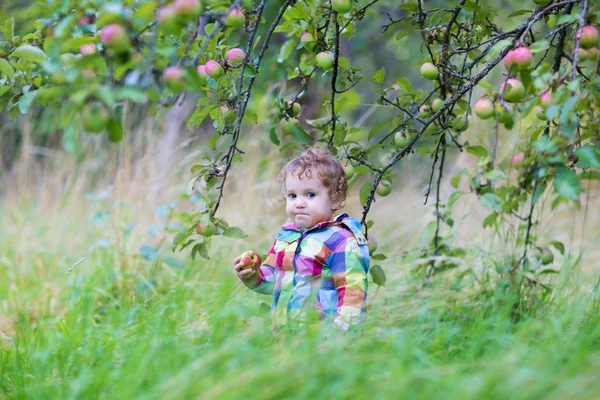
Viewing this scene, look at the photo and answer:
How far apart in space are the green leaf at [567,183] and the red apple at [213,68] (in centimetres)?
96

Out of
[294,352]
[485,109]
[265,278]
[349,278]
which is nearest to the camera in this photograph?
[294,352]

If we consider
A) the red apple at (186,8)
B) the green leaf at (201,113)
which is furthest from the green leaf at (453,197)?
the red apple at (186,8)

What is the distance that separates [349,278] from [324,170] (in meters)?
0.36

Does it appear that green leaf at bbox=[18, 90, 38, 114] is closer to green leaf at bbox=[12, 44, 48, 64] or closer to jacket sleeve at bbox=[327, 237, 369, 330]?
green leaf at bbox=[12, 44, 48, 64]

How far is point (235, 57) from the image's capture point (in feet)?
6.57

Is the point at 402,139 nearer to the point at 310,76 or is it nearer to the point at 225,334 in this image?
the point at 310,76

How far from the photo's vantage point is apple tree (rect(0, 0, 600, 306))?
4.25ft

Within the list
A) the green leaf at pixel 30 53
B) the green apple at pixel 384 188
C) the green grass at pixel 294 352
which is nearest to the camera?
the green grass at pixel 294 352

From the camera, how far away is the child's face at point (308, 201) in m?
2.08

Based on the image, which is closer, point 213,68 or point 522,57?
point 522,57

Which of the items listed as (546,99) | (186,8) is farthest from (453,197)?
(186,8)

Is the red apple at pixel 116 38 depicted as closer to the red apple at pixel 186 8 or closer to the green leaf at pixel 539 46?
the red apple at pixel 186 8

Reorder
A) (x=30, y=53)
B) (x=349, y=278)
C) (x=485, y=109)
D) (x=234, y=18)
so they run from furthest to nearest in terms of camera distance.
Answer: (x=349, y=278) < (x=30, y=53) < (x=234, y=18) < (x=485, y=109)

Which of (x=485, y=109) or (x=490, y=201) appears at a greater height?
(x=485, y=109)
